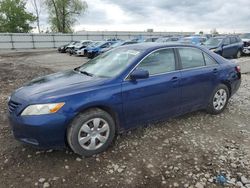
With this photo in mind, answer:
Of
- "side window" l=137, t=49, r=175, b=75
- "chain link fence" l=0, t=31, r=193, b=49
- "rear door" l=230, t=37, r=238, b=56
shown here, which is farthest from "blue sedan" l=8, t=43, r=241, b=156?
"chain link fence" l=0, t=31, r=193, b=49

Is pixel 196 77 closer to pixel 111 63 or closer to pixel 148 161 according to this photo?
pixel 111 63

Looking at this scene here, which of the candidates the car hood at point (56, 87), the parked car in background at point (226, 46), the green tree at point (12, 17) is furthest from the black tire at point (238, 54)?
the green tree at point (12, 17)

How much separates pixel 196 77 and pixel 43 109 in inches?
110

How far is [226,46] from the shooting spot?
15312 millimetres

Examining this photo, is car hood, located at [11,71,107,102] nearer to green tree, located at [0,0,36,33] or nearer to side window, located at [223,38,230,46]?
side window, located at [223,38,230,46]

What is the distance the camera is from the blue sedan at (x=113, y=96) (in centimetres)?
333

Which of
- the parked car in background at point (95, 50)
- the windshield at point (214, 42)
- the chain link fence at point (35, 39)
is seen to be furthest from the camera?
the chain link fence at point (35, 39)

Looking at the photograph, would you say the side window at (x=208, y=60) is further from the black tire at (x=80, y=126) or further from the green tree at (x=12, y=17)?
the green tree at (x=12, y=17)

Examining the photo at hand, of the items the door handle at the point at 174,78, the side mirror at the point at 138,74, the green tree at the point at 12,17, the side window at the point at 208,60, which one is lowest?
the door handle at the point at 174,78

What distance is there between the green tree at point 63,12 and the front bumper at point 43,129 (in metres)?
54.3

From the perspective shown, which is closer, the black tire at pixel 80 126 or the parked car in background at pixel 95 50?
the black tire at pixel 80 126

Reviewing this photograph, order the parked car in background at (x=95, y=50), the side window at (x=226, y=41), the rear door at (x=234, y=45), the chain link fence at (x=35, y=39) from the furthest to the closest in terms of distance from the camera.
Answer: the chain link fence at (x=35, y=39)
the parked car in background at (x=95, y=50)
the rear door at (x=234, y=45)
the side window at (x=226, y=41)

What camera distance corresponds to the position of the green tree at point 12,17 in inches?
2274

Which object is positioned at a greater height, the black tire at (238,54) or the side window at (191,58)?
the side window at (191,58)
